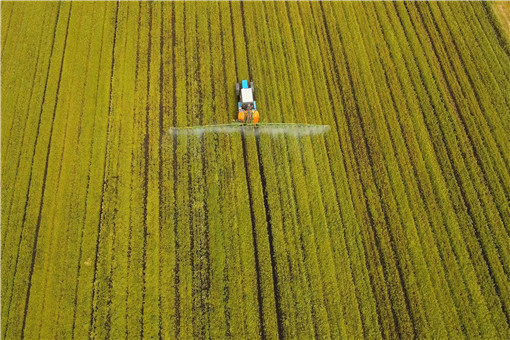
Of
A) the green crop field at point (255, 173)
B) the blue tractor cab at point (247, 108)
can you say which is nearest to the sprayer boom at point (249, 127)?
the blue tractor cab at point (247, 108)

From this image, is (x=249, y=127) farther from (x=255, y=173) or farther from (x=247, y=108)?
(x=255, y=173)

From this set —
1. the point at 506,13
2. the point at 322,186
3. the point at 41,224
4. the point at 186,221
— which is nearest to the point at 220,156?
the point at 186,221

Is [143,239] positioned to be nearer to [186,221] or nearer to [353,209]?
[186,221]

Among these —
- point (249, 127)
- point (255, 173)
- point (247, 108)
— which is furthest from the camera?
point (249, 127)

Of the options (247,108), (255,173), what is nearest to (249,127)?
(247,108)

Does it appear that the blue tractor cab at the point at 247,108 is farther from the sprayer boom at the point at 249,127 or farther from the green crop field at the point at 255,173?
the green crop field at the point at 255,173

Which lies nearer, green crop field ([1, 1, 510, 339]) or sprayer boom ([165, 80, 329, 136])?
green crop field ([1, 1, 510, 339])

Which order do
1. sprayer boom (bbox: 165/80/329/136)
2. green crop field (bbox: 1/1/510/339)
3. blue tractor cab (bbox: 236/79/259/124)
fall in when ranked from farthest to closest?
sprayer boom (bbox: 165/80/329/136), blue tractor cab (bbox: 236/79/259/124), green crop field (bbox: 1/1/510/339)

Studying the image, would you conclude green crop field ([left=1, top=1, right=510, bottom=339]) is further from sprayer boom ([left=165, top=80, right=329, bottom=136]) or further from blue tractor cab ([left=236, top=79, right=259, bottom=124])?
blue tractor cab ([left=236, top=79, right=259, bottom=124])

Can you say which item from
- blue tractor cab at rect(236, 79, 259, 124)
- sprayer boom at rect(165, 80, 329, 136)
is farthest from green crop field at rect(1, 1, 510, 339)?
blue tractor cab at rect(236, 79, 259, 124)
